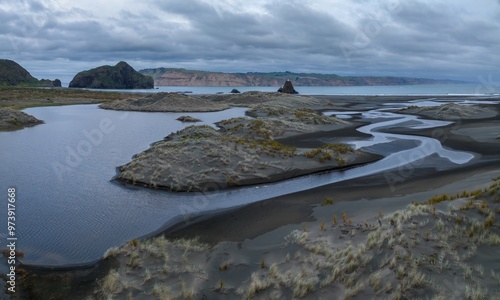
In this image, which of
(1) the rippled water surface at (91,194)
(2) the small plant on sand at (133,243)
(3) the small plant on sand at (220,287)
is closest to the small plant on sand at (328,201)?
(1) the rippled water surface at (91,194)

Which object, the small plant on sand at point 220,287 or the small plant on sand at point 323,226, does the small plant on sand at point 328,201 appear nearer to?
the small plant on sand at point 323,226

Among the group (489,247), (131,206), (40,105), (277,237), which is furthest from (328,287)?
(40,105)

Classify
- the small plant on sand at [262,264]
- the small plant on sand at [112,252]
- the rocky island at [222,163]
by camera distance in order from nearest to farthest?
the small plant on sand at [262,264], the small plant on sand at [112,252], the rocky island at [222,163]

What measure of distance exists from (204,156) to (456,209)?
15847mm

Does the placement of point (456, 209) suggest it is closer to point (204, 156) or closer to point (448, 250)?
point (448, 250)

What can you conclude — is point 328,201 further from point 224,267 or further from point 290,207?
point 224,267

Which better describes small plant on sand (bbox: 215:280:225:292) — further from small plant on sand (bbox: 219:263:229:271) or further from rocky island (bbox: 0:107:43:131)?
rocky island (bbox: 0:107:43:131)

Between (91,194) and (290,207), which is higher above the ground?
(290,207)

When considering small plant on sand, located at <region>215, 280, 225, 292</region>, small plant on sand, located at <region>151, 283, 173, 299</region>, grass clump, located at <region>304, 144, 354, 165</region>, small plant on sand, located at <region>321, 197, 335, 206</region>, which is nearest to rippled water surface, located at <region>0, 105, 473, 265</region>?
grass clump, located at <region>304, 144, 354, 165</region>

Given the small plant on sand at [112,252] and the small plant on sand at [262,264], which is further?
the small plant on sand at [112,252]

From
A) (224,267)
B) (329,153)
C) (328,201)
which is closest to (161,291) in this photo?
(224,267)

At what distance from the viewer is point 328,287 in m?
11.0

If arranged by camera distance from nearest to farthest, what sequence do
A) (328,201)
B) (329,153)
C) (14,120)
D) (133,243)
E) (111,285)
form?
(111,285) < (133,243) < (328,201) < (329,153) < (14,120)

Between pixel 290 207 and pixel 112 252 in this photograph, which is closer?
pixel 112 252
